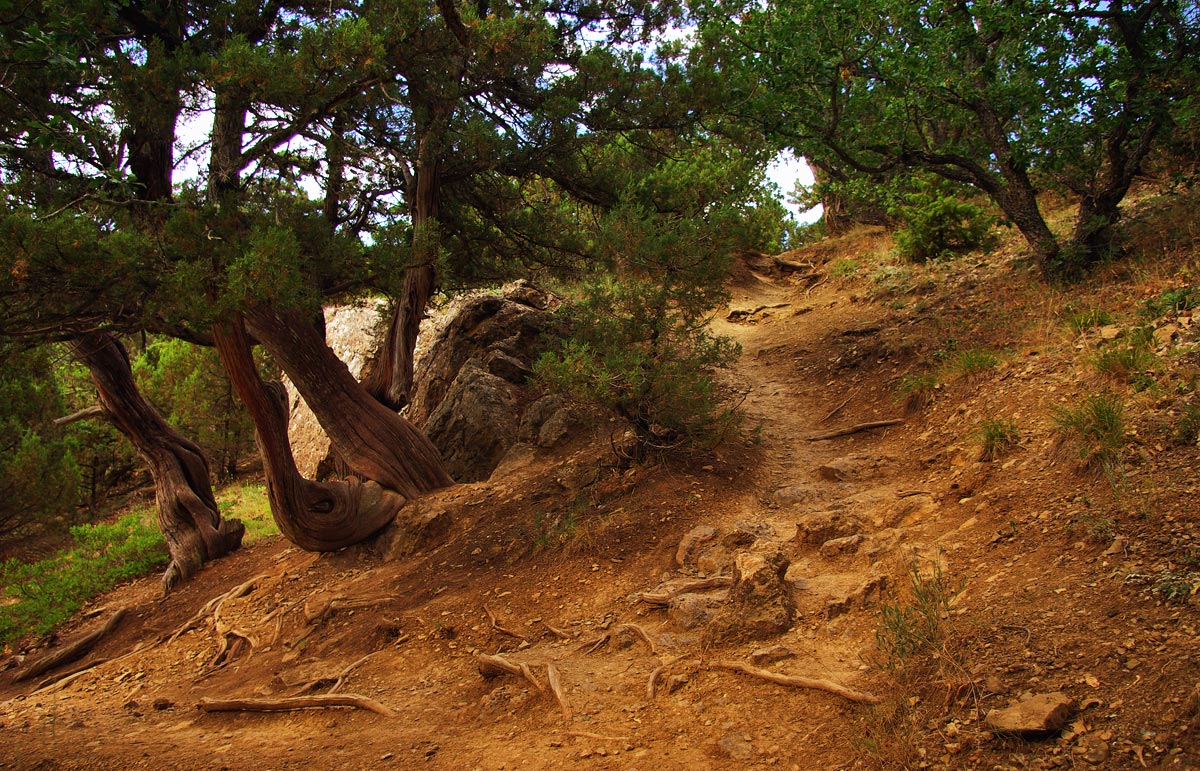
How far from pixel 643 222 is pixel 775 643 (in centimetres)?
440

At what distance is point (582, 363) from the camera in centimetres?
653

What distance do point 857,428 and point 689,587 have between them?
370 centimetres

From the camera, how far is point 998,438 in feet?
18.6

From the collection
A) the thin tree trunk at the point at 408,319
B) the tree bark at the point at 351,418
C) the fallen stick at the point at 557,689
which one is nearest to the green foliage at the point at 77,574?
the tree bark at the point at 351,418

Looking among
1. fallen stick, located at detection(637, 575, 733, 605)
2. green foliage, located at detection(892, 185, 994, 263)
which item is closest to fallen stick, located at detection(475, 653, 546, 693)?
fallen stick, located at detection(637, 575, 733, 605)

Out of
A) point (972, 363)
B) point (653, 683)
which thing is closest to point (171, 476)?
point (653, 683)

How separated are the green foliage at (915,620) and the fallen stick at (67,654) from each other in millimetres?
8452

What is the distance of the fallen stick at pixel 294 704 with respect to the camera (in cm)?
481

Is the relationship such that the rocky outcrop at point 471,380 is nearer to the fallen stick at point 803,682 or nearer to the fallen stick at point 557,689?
the fallen stick at point 557,689

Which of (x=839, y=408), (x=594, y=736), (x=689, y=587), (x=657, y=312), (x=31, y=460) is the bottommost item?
(x=594, y=736)

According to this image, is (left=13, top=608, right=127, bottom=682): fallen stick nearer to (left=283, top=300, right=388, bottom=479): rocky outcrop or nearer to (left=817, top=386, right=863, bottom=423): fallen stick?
(left=283, top=300, right=388, bottom=479): rocky outcrop

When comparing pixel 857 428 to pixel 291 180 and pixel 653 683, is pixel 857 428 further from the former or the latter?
pixel 291 180

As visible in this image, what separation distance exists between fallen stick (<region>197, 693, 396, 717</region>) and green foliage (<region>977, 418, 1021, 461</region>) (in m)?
5.00

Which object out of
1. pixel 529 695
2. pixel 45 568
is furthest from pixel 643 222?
pixel 45 568
